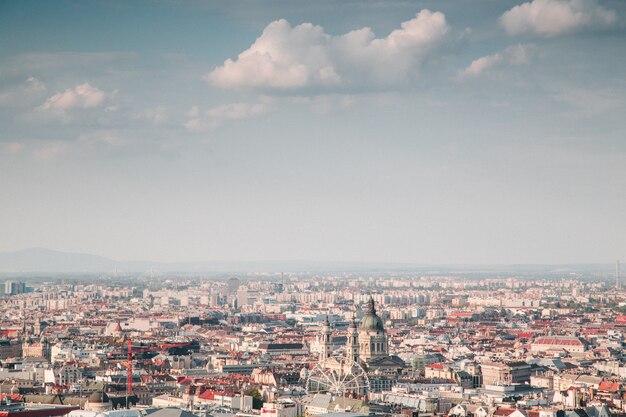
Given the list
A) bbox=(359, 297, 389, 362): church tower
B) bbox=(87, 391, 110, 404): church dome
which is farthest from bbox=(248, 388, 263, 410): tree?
bbox=(359, 297, 389, 362): church tower

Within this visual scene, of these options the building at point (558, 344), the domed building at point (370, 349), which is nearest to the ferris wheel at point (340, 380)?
the domed building at point (370, 349)

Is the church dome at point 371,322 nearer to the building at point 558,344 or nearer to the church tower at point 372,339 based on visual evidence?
the church tower at point 372,339

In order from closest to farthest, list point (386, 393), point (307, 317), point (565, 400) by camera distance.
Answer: point (565, 400) → point (386, 393) → point (307, 317)

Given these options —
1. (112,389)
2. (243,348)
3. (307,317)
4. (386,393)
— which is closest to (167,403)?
(112,389)

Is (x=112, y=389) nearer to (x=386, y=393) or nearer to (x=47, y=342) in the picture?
(x=386, y=393)

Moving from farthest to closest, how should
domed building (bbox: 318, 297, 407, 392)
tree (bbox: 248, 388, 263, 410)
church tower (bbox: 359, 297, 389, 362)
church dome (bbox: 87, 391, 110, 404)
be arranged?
church tower (bbox: 359, 297, 389, 362) → domed building (bbox: 318, 297, 407, 392) → tree (bbox: 248, 388, 263, 410) → church dome (bbox: 87, 391, 110, 404)

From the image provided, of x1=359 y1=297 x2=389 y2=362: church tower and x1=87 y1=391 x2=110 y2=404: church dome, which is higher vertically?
x1=359 y1=297 x2=389 y2=362: church tower

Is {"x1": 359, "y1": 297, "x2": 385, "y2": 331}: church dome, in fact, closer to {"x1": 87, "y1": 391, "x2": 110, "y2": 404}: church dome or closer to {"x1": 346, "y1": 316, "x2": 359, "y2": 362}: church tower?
{"x1": 346, "y1": 316, "x2": 359, "y2": 362}: church tower
